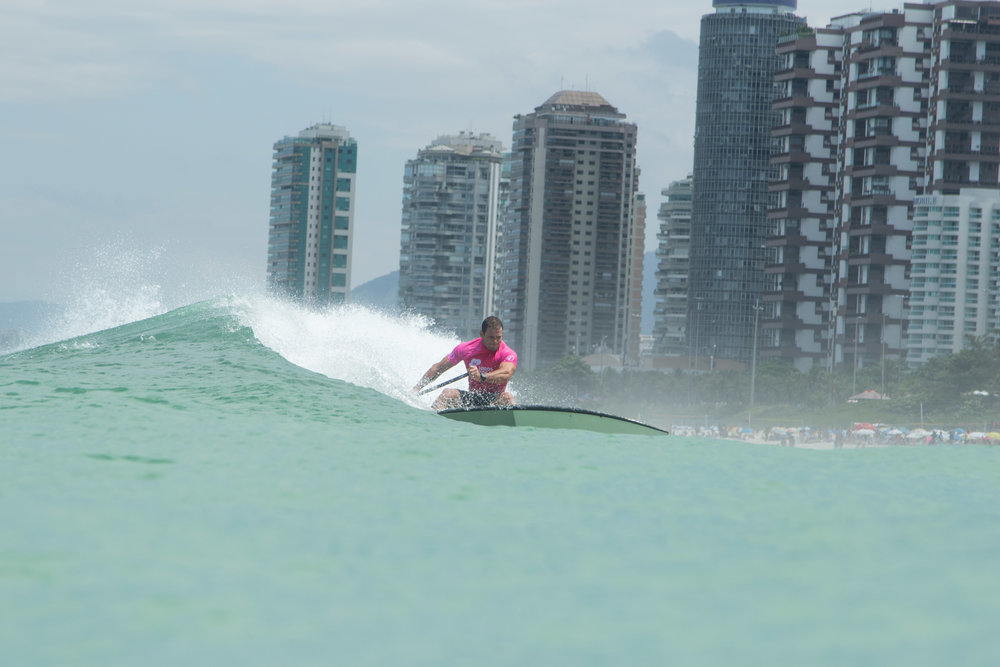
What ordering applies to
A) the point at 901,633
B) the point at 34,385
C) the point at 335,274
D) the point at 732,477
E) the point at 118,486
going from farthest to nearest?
the point at 335,274 → the point at 34,385 → the point at 732,477 → the point at 118,486 → the point at 901,633

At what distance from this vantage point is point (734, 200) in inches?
5251

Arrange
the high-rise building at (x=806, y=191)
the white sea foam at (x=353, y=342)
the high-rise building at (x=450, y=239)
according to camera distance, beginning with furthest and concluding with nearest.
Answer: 1. the high-rise building at (x=450, y=239)
2. the high-rise building at (x=806, y=191)
3. the white sea foam at (x=353, y=342)

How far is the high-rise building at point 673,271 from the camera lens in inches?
5413

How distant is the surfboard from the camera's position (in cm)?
1241

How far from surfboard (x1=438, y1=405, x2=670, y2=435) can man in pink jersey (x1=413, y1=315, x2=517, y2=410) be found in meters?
0.87

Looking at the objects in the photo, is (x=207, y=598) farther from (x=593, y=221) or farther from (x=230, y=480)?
(x=593, y=221)

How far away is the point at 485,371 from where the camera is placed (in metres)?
13.9

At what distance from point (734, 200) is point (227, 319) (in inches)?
4503

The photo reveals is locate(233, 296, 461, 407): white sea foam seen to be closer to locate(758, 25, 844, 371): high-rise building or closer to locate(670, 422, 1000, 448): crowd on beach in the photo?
locate(670, 422, 1000, 448): crowd on beach

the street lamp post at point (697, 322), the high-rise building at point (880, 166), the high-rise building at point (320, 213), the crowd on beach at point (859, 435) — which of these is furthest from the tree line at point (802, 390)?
the high-rise building at point (320, 213)

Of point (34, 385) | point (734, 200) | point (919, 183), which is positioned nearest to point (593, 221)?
point (734, 200)

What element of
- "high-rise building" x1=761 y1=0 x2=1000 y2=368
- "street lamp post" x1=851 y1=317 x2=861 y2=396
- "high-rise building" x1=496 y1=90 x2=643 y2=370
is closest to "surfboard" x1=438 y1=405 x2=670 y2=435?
"high-rise building" x1=761 y1=0 x2=1000 y2=368

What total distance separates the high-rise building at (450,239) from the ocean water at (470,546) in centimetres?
12406

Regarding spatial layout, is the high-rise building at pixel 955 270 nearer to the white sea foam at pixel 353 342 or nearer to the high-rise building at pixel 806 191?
the high-rise building at pixel 806 191
